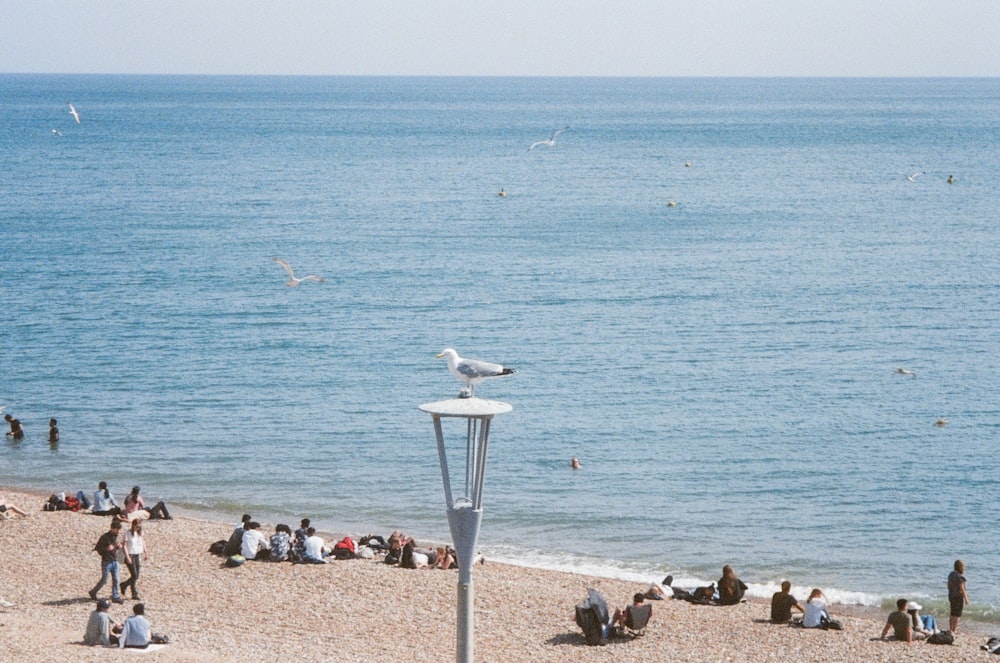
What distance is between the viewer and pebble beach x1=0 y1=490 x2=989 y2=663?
18.7 metres

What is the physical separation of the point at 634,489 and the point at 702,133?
150 metres

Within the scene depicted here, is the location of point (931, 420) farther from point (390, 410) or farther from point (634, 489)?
point (390, 410)

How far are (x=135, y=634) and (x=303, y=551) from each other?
230 inches

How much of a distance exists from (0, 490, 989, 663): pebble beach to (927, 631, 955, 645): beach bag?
0.15 meters

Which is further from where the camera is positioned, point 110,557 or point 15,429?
point 15,429

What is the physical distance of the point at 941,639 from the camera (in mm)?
20172

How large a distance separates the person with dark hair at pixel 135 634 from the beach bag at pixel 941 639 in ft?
40.6

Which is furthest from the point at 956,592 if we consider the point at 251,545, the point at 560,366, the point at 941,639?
the point at 560,366

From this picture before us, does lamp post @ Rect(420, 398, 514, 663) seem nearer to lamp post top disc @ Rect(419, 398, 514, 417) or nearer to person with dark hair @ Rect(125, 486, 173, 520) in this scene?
lamp post top disc @ Rect(419, 398, 514, 417)

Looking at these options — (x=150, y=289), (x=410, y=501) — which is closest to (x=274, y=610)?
(x=410, y=501)

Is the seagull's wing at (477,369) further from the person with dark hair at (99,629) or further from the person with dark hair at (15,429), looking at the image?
the person with dark hair at (15,429)

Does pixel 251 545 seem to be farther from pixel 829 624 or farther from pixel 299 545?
pixel 829 624

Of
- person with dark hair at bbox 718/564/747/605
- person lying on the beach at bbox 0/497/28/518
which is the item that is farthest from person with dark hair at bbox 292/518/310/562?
person with dark hair at bbox 718/564/747/605

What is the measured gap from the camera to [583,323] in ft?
171
